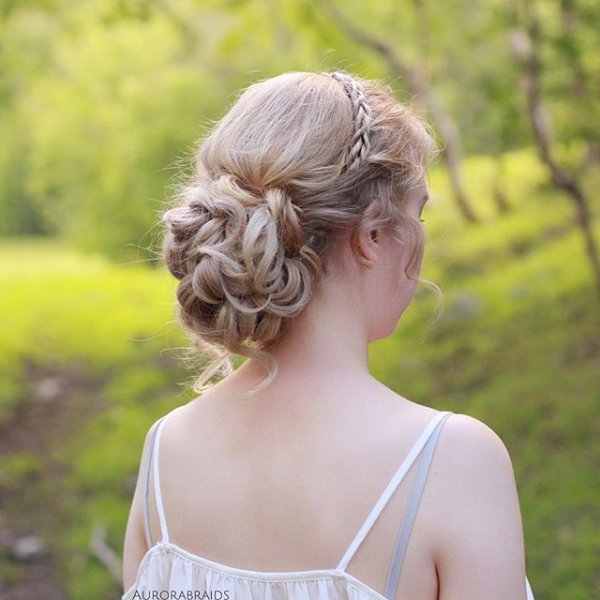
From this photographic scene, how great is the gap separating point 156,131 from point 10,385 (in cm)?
458

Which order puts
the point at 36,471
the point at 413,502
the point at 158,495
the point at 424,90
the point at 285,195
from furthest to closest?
1. the point at 424,90
2. the point at 36,471
3. the point at 158,495
4. the point at 285,195
5. the point at 413,502

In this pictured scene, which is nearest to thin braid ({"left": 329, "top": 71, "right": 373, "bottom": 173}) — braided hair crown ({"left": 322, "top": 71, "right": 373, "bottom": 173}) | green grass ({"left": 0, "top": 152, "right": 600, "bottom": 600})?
braided hair crown ({"left": 322, "top": 71, "right": 373, "bottom": 173})

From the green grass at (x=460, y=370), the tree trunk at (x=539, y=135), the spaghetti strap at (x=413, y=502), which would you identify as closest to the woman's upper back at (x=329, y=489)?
the spaghetti strap at (x=413, y=502)

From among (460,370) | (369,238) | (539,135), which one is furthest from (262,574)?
(460,370)

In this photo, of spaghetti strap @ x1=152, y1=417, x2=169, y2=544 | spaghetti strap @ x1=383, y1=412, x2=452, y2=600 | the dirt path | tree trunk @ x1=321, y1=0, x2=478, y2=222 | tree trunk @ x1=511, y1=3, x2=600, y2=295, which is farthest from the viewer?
tree trunk @ x1=321, y1=0, x2=478, y2=222

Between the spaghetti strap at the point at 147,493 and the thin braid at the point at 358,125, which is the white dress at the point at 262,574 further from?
the thin braid at the point at 358,125

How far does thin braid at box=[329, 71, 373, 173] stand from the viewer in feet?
4.90

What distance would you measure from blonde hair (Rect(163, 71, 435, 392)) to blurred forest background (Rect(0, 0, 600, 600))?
1.96ft

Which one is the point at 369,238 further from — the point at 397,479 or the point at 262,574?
the point at 262,574

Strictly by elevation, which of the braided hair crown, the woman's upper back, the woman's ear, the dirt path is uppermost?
the braided hair crown

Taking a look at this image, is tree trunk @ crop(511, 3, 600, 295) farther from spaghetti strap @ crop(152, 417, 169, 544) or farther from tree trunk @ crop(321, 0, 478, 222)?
spaghetti strap @ crop(152, 417, 169, 544)

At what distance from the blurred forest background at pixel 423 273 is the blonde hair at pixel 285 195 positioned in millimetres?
599

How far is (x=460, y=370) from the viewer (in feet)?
27.2

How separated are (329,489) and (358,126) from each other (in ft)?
1.77
